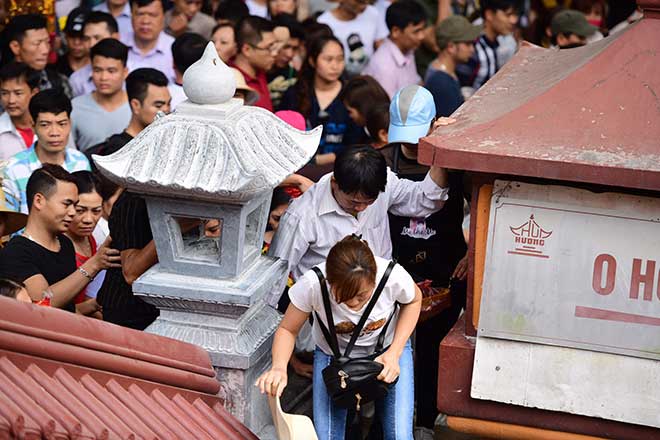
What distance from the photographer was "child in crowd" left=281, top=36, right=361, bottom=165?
8039 mm

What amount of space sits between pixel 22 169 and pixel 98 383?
3.00m

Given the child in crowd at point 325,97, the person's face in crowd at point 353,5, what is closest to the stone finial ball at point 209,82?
the child in crowd at point 325,97

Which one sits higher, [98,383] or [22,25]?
[22,25]

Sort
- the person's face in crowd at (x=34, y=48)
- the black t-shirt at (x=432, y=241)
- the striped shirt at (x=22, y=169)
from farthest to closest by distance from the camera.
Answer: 1. the person's face in crowd at (x=34, y=48)
2. the striped shirt at (x=22, y=169)
3. the black t-shirt at (x=432, y=241)

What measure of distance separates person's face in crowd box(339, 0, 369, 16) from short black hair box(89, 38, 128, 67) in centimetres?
278

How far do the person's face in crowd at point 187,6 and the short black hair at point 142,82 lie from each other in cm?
284

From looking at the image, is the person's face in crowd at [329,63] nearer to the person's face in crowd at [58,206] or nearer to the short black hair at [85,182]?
the short black hair at [85,182]

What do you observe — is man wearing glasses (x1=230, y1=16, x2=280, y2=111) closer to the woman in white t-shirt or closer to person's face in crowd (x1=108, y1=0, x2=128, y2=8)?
person's face in crowd (x1=108, y1=0, x2=128, y2=8)

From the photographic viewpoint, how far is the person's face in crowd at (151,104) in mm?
7012

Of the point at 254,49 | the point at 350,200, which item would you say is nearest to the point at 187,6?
the point at 254,49

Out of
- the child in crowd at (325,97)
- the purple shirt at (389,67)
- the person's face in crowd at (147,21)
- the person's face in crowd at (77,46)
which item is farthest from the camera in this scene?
the purple shirt at (389,67)

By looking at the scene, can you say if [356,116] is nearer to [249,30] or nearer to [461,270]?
[249,30]

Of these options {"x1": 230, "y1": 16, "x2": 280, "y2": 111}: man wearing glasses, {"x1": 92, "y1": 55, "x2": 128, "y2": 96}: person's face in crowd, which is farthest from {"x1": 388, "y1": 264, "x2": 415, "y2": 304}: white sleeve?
{"x1": 230, "y1": 16, "x2": 280, "y2": 111}: man wearing glasses

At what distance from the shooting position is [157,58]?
912 centimetres
